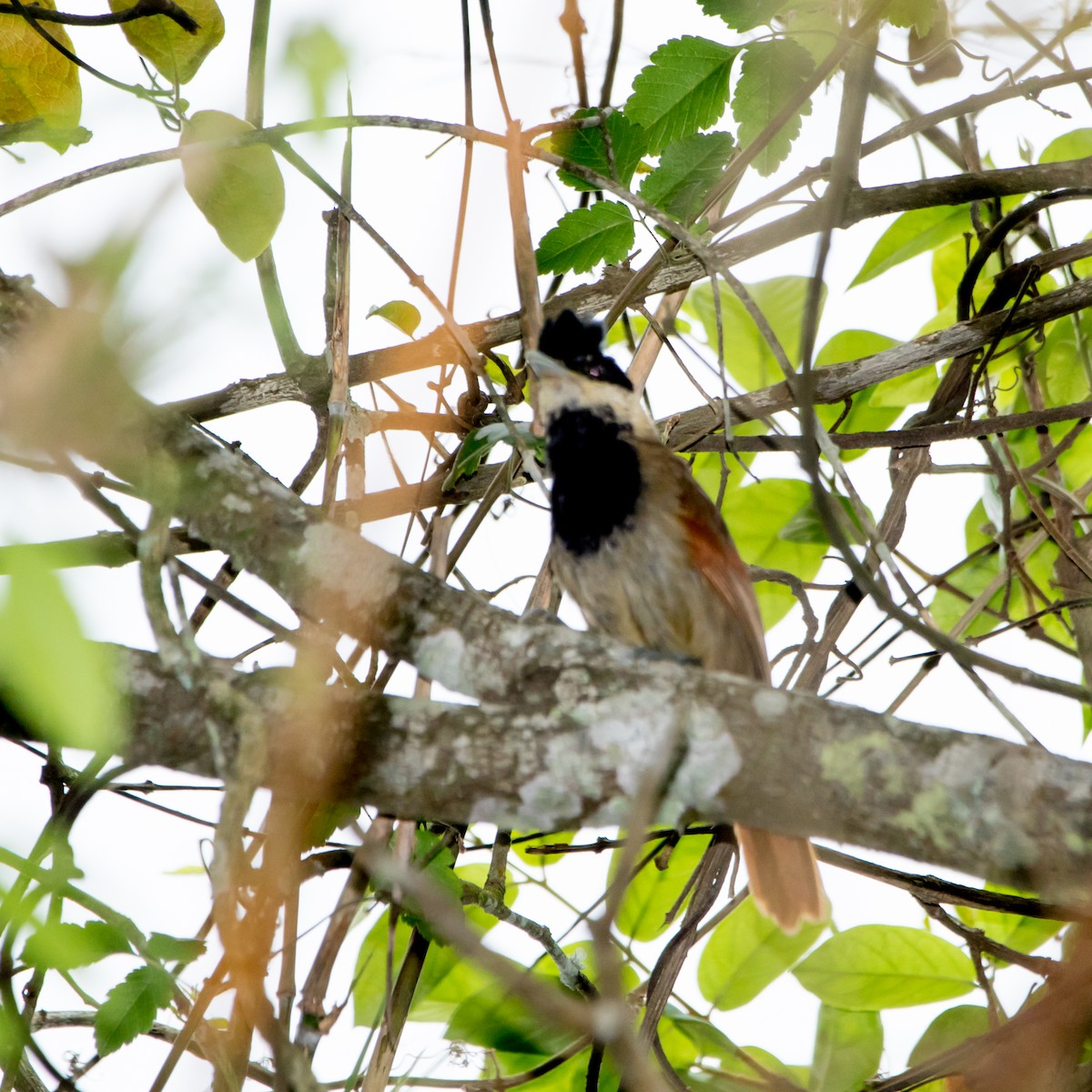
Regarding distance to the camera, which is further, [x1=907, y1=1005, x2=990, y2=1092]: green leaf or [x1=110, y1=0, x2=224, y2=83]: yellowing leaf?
[x1=907, y1=1005, x2=990, y2=1092]: green leaf

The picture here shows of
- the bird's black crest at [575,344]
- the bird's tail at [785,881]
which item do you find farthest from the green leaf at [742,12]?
the bird's tail at [785,881]

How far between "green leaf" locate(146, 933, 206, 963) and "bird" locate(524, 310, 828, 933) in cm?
108

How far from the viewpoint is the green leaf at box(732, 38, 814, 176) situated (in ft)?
7.00

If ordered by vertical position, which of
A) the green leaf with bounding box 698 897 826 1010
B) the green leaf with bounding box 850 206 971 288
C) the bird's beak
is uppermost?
the green leaf with bounding box 850 206 971 288

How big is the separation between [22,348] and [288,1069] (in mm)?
1008

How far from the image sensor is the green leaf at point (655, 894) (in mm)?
2506

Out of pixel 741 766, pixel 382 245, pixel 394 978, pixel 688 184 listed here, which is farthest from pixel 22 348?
pixel 394 978

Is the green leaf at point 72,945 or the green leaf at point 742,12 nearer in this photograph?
the green leaf at point 72,945

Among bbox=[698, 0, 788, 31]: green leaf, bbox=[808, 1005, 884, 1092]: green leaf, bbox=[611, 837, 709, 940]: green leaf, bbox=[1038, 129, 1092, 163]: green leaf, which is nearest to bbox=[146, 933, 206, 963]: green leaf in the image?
bbox=[611, 837, 709, 940]: green leaf

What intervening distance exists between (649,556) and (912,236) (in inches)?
47.6

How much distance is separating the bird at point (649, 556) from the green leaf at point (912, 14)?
0.87 metres

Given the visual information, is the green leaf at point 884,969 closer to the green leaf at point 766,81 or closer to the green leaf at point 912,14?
the green leaf at point 766,81

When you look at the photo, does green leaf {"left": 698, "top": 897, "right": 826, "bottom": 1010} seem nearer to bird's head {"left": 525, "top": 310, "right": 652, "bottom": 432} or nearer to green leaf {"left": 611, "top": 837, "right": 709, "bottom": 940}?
green leaf {"left": 611, "top": 837, "right": 709, "bottom": 940}

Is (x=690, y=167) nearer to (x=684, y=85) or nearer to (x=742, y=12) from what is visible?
(x=684, y=85)
